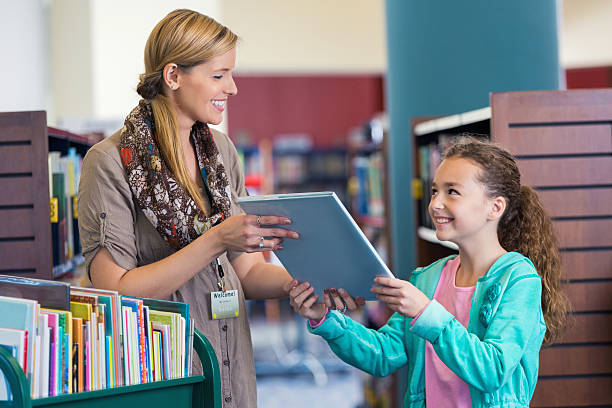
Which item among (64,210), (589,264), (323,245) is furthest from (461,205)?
(64,210)

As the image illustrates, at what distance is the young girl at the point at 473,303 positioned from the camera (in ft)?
4.90

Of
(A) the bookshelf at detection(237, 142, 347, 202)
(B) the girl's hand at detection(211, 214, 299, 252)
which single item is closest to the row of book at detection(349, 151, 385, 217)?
(A) the bookshelf at detection(237, 142, 347, 202)

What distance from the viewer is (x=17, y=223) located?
6.60ft

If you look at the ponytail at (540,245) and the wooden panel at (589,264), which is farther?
the wooden panel at (589,264)

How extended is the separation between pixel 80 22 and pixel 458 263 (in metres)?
4.76

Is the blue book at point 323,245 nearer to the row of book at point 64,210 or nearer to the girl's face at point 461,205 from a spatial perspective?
the girl's face at point 461,205

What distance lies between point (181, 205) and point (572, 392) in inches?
55.7

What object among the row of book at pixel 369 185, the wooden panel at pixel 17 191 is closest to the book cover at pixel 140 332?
the wooden panel at pixel 17 191

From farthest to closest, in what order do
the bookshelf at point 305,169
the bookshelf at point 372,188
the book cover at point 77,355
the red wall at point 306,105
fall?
the red wall at point 306,105 → the bookshelf at point 305,169 → the bookshelf at point 372,188 → the book cover at point 77,355

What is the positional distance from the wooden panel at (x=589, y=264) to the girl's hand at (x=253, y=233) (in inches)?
44.7

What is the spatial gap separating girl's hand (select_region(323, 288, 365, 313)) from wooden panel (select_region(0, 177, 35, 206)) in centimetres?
91

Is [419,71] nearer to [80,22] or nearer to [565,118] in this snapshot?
[565,118]

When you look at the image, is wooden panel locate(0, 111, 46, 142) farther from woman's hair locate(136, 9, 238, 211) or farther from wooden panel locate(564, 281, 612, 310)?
wooden panel locate(564, 281, 612, 310)

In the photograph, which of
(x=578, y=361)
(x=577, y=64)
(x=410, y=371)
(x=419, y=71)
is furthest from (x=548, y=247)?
(x=577, y=64)
